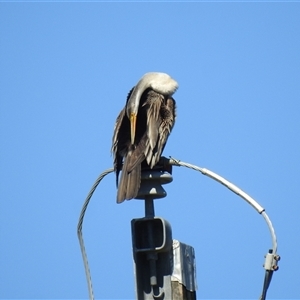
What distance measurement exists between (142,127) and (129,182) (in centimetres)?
184

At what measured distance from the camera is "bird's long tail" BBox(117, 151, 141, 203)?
739cm

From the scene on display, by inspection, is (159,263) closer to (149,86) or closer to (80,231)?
(80,231)

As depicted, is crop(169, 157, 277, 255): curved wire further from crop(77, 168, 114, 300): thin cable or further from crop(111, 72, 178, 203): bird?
crop(111, 72, 178, 203): bird

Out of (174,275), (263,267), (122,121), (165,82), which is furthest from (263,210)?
(165,82)

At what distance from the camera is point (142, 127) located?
9.41 meters

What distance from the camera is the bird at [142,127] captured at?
8333mm

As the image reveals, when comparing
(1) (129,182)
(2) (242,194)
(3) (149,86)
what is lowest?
(2) (242,194)

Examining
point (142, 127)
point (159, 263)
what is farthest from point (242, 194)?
point (142, 127)

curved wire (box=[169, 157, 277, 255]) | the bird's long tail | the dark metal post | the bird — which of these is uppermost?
the bird

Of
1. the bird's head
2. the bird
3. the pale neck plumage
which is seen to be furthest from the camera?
the pale neck plumage

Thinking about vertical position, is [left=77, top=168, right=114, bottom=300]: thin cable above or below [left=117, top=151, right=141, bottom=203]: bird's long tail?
below

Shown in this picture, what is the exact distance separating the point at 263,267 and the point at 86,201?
159 centimetres

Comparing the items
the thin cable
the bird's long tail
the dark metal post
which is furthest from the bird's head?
the dark metal post

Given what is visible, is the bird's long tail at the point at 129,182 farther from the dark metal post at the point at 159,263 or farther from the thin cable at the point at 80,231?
the dark metal post at the point at 159,263
